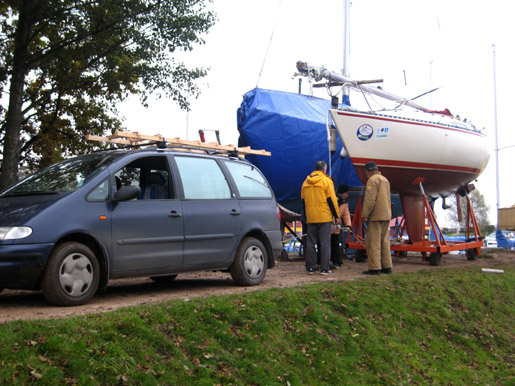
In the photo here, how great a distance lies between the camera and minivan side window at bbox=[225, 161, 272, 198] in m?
8.22

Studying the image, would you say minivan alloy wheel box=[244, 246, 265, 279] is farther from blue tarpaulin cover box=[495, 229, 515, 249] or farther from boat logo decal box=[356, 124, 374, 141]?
blue tarpaulin cover box=[495, 229, 515, 249]

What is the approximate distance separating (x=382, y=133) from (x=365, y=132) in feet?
1.42

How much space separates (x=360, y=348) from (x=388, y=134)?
24.3 feet

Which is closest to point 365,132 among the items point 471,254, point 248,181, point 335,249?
point 335,249

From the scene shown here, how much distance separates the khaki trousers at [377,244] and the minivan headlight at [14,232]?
602cm

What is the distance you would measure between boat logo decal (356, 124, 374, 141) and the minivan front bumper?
8.37 meters

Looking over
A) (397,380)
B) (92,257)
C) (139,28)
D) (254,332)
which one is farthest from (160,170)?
(139,28)

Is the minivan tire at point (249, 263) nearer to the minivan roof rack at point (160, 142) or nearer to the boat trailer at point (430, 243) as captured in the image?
the minivan roof rack at point (160, 142)

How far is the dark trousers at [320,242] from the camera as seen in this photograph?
382 inches

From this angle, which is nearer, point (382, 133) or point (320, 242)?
point (320, 242)

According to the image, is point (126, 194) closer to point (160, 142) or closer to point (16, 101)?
point (160, 142)

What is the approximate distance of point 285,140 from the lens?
1367cm

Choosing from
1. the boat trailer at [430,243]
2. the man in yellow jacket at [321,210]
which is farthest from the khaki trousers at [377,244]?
the boat trailer at [430,243]

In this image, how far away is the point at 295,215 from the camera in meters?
14.2
